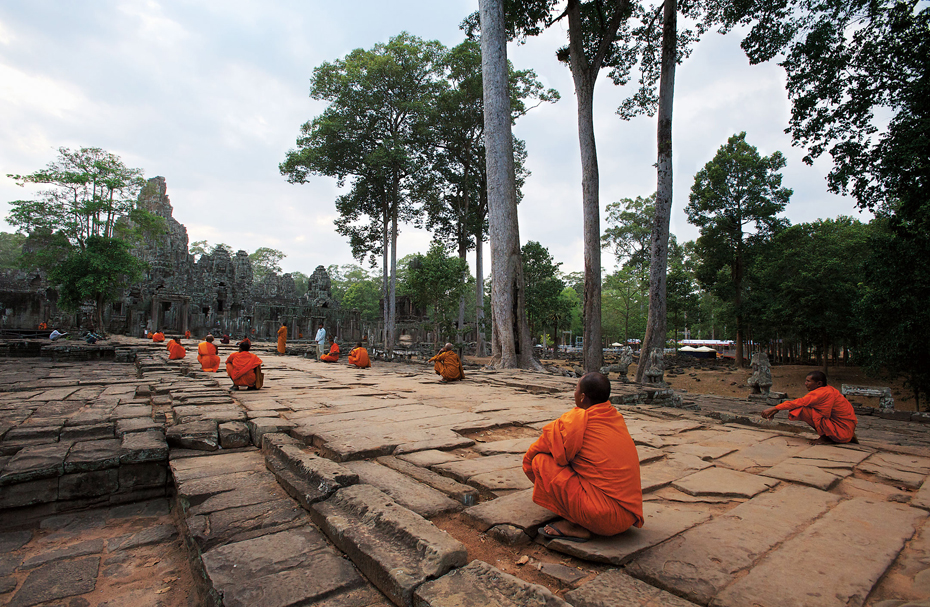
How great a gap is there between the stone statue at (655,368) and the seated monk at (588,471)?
25.8 feet

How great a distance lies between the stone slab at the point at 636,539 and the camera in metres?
1.72

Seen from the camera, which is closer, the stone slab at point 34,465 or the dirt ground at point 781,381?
the stone slab at point 34,465

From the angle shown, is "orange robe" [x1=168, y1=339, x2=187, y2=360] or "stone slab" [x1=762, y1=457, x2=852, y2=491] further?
"orange robe" [x1=168, y1=339, x2=187, y2=360]

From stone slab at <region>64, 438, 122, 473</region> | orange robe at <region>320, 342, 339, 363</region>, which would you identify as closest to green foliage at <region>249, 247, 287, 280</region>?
orange robe at <region>320, 342, 339, 363</region>

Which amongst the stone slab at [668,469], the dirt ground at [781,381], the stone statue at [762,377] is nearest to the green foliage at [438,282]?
the dirt ground at [781,381]

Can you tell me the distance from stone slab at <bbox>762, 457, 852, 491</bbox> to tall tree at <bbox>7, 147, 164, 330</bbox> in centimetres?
2515

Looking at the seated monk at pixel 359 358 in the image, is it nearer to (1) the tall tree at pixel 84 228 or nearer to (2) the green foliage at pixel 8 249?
(1) the tall tree at pixel 84 228

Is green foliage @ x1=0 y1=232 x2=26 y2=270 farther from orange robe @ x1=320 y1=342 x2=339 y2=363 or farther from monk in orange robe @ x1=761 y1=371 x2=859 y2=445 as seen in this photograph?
monk in orange robe @ x1=761 y1=371 x2=859 y2=445

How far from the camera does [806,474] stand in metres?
2.88

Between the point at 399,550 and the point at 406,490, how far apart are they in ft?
2.31

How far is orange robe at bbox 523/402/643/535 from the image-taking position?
1.88 meters

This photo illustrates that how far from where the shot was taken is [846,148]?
8.12 metres

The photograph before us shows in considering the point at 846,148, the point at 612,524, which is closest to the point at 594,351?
the point at 846,148

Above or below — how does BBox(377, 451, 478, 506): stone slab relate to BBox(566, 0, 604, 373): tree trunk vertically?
below
